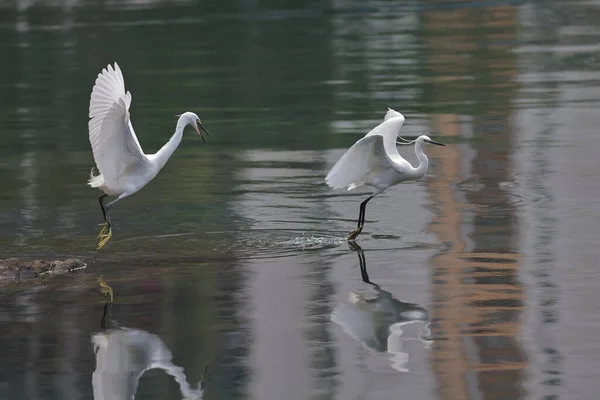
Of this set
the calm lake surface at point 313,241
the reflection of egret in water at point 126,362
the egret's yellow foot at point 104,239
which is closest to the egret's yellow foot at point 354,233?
the calm lake surface at point 313,241

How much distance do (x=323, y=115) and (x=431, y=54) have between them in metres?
9.44

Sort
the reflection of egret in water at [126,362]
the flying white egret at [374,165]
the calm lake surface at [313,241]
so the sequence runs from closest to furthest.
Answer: the reflection of egret in water at [126,362] < the calm lake surface at [313,241] < the flying white egret at [374,165]

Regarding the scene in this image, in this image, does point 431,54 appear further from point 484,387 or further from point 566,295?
point 484,387

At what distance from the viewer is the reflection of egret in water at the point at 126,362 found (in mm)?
9133

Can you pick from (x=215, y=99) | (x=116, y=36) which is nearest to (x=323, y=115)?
(x=215, y=99)

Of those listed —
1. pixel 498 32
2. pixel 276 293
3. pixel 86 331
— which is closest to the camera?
pixel 86 331

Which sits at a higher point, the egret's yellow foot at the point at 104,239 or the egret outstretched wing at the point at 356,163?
the egret outstretched wing at the point at 356,163

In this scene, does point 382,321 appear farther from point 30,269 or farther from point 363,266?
point 30,269

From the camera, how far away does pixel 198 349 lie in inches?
397

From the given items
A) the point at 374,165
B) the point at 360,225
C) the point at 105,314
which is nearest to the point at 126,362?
the point at 105,314

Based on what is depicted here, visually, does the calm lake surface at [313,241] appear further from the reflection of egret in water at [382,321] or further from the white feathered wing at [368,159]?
the white feathered wing at [368,159]

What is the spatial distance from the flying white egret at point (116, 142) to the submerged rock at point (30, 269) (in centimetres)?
103

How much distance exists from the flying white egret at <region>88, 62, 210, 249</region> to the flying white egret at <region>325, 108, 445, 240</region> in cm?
139

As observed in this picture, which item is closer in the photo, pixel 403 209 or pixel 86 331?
pixel 86 331
